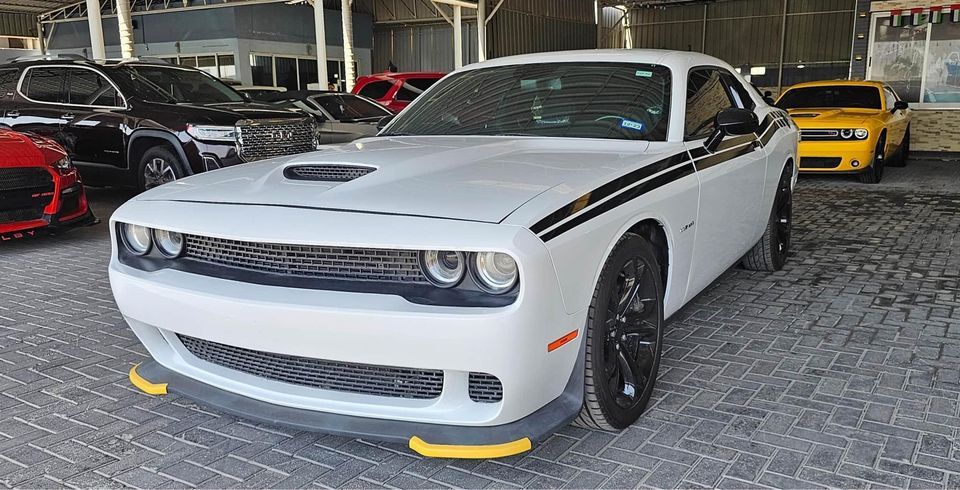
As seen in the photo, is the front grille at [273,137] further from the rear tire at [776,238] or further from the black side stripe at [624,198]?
the black side stripe at [624,198]

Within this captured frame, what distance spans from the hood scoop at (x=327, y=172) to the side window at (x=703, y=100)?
1499mm

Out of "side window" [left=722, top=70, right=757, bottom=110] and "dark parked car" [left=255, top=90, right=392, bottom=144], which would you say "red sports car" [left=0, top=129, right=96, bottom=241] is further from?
"side window" [left=722, top=70, right=757, bottom=110]

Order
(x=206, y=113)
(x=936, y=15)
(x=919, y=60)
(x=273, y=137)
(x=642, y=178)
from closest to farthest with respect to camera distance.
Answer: (x=642, y=178)
(x=206, y=113)
(x=273, y=137)
(x=936, y=15)
(x=919, y=60)

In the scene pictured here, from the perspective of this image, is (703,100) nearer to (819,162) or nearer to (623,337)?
(623,337)

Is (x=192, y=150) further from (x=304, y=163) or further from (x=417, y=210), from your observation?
(x=417, y=210)

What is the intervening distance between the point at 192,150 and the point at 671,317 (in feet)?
17.7

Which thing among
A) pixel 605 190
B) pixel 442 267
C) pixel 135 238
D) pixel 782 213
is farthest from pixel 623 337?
pixel 782 213

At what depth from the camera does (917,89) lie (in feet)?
44.4

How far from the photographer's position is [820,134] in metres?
9.41

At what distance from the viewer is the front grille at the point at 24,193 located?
5.73 m

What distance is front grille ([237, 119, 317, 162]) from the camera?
695cm

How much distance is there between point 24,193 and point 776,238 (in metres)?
5.77

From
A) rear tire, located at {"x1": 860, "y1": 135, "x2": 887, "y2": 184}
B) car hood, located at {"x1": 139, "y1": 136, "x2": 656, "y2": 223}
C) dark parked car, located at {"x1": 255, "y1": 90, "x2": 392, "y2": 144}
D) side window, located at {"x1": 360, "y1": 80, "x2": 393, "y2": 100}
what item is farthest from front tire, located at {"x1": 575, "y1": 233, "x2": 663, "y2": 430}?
side window, located at {"x1": 360, "y1": 80, "x2": 393, "y2": 100}

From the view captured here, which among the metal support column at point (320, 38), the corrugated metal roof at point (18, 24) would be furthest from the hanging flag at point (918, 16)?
the corrugated metal roof at point (18, 24)
